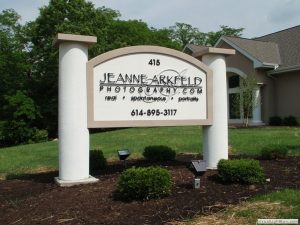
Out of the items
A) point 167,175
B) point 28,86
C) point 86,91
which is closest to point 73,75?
point 86,91

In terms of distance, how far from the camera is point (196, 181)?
6.78m

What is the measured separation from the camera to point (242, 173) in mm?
6984

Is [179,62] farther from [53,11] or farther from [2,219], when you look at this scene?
[53,11]

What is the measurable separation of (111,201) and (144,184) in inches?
22.5

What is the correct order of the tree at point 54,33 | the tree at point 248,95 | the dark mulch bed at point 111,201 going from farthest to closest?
the tree at point 54,33, the tree at point 248,95, the dark mulch bed at point 111,201

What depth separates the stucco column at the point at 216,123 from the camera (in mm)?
9000

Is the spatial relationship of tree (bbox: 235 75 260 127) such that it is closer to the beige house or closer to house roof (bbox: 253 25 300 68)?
the beige house

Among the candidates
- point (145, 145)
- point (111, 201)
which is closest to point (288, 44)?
point (145, 145)

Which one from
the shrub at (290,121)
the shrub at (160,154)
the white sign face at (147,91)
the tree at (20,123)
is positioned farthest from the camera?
the tree at (20,123)

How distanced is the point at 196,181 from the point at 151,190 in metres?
0.91

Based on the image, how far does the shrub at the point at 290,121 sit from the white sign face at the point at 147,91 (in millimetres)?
16001

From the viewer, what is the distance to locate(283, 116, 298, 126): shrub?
23547 mm

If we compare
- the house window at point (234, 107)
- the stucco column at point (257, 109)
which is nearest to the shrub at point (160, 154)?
the stucco column at point (257, 109)

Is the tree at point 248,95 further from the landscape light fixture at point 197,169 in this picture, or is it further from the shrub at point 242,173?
the landscape light fixture at point 197,169
